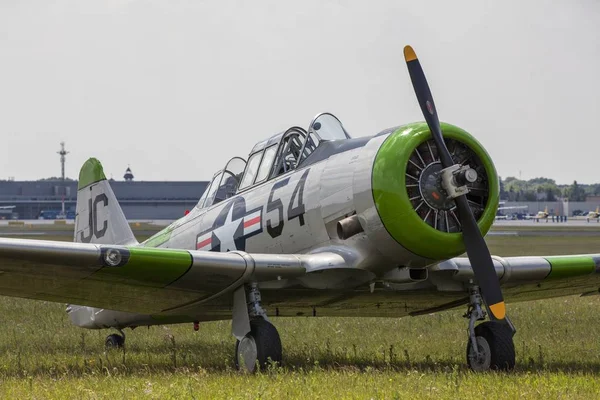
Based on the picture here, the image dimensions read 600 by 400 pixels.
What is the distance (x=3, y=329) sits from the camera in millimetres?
15719

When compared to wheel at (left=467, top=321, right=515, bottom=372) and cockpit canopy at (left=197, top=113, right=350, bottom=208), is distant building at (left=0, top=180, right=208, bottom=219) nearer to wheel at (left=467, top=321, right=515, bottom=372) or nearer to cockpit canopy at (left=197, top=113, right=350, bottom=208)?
cockpit canopy at (left=197, top=113, right=350, bottom=208)

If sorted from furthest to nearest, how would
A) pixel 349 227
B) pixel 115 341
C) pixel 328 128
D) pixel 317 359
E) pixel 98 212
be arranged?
pixel 98 212 < pixel 115 341 < pixel 317 359 < pixel 328 128 < pixel 349 227

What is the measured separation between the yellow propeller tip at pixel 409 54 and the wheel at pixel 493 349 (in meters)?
2.84

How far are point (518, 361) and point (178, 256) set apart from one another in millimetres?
4138

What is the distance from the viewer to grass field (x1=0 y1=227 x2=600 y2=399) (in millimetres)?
7492

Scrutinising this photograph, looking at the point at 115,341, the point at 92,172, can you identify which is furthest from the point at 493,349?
the point at 92,172

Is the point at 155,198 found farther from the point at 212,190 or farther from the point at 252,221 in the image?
the point at 252,221

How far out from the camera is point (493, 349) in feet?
32.5

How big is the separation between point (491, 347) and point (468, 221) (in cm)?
143

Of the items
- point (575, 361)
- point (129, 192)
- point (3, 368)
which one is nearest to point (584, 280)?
point (575, 361)

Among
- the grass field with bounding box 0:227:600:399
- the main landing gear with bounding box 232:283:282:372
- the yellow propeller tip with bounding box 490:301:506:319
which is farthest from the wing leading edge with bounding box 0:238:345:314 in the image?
the yellow propeller tip with bounding box 490:301:506:319

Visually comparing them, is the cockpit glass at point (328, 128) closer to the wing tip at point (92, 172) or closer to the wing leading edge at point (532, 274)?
the wing leading edge at point (532, 274)

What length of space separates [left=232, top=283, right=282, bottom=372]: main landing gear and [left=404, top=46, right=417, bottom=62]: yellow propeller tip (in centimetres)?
282

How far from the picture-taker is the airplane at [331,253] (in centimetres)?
934
